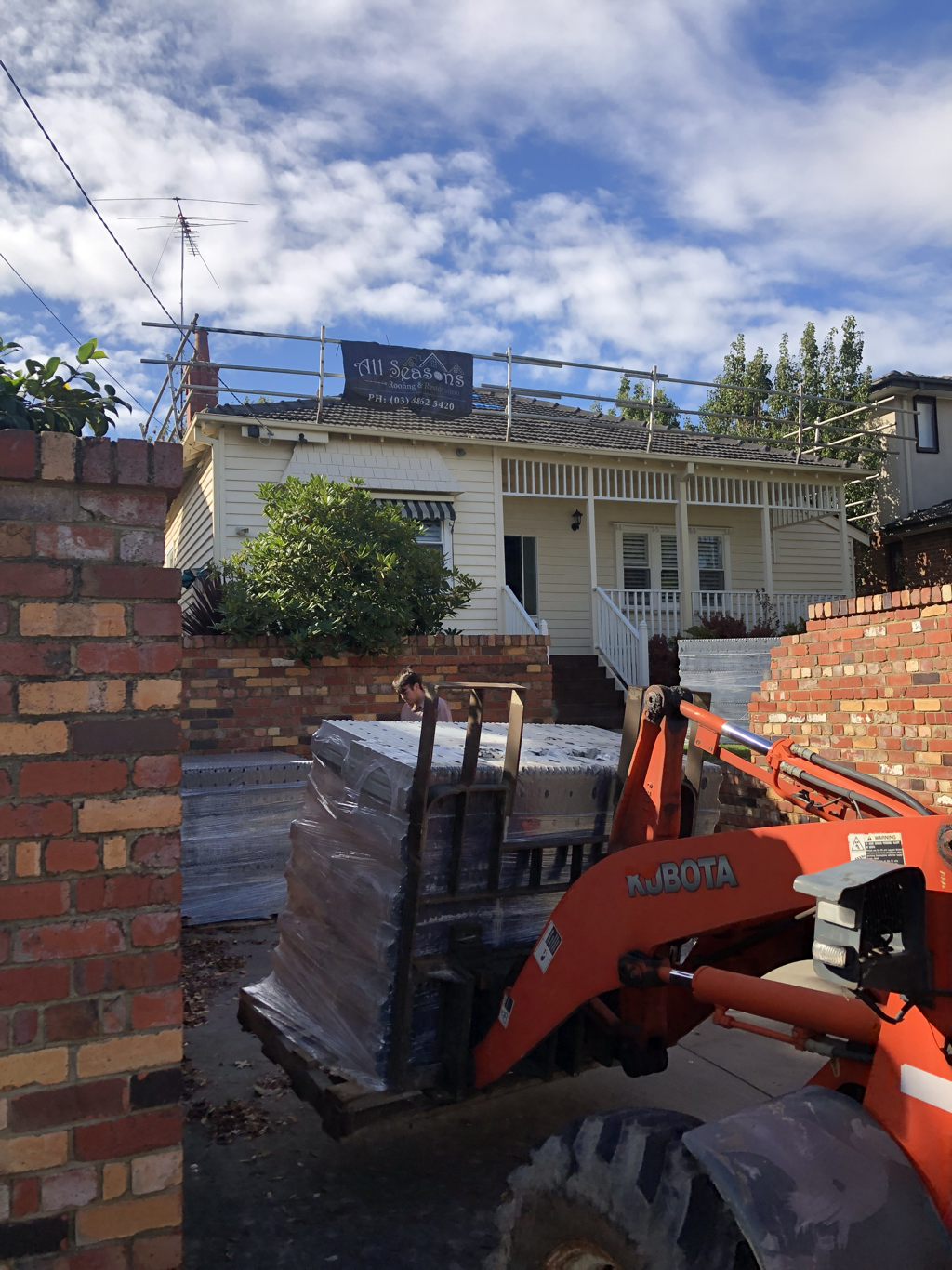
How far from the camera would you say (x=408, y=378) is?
1305cm

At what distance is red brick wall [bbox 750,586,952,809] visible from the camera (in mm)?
5051

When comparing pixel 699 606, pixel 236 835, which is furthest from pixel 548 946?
pixel 699 606

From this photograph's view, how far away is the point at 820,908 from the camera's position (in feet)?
6.22

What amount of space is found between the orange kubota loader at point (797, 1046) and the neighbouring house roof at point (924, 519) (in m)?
17.2

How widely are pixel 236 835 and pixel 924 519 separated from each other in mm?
16056

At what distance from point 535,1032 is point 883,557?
63.3 feet

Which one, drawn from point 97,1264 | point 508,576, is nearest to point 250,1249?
point 97,1264

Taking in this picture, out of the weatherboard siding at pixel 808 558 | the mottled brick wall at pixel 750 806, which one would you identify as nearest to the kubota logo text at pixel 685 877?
the mottled brick wall at pixel 750 806

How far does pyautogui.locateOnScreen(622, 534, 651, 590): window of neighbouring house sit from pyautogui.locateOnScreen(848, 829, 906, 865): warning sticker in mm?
15063

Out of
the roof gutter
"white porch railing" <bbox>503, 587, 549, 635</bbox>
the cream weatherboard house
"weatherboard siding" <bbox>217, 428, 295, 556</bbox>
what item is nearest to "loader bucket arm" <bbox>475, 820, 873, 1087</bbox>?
"white porch railing" <bbox>503, 587, 549, 635</bbox>

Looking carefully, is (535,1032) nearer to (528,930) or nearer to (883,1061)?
(528,930)

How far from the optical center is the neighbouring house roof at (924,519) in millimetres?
18011

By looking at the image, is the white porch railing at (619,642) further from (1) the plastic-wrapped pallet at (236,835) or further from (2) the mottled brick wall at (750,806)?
(1) the plastic-wrapped pallet at (236,835)

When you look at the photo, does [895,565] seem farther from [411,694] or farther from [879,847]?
[879,847]
